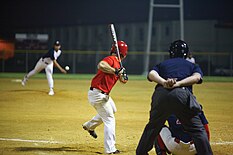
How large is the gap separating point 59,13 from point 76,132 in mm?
62121

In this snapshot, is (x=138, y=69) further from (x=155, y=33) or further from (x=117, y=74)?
(x=117, y=74)

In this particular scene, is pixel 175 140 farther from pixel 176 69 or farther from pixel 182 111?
pixel 176 69

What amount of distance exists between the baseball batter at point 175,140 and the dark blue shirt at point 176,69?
2.13 feet

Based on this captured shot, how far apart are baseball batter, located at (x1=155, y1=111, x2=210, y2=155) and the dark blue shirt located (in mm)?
650

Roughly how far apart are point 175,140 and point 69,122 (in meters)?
5.71

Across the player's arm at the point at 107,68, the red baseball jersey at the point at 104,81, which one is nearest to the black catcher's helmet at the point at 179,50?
the player's arm at the point at 107,68

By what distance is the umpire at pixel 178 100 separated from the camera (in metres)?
6.23

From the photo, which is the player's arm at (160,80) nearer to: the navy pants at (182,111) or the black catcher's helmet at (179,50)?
the navy pants at (182,111)

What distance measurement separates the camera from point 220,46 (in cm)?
5553

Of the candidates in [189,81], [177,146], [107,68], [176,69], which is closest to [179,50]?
[176,69]

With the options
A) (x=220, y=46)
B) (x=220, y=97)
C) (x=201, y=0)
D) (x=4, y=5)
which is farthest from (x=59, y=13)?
(x=220, y=97)

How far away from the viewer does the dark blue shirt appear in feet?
21.1

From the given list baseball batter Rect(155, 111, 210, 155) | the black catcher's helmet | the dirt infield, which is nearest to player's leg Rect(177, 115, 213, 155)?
baseball batter Rect(155, 111, 210, 155)

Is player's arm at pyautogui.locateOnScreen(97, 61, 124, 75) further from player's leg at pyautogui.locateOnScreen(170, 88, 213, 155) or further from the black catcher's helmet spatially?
player's leg at pyautogui.locateOnScreen(170, 88, 213, 155)
